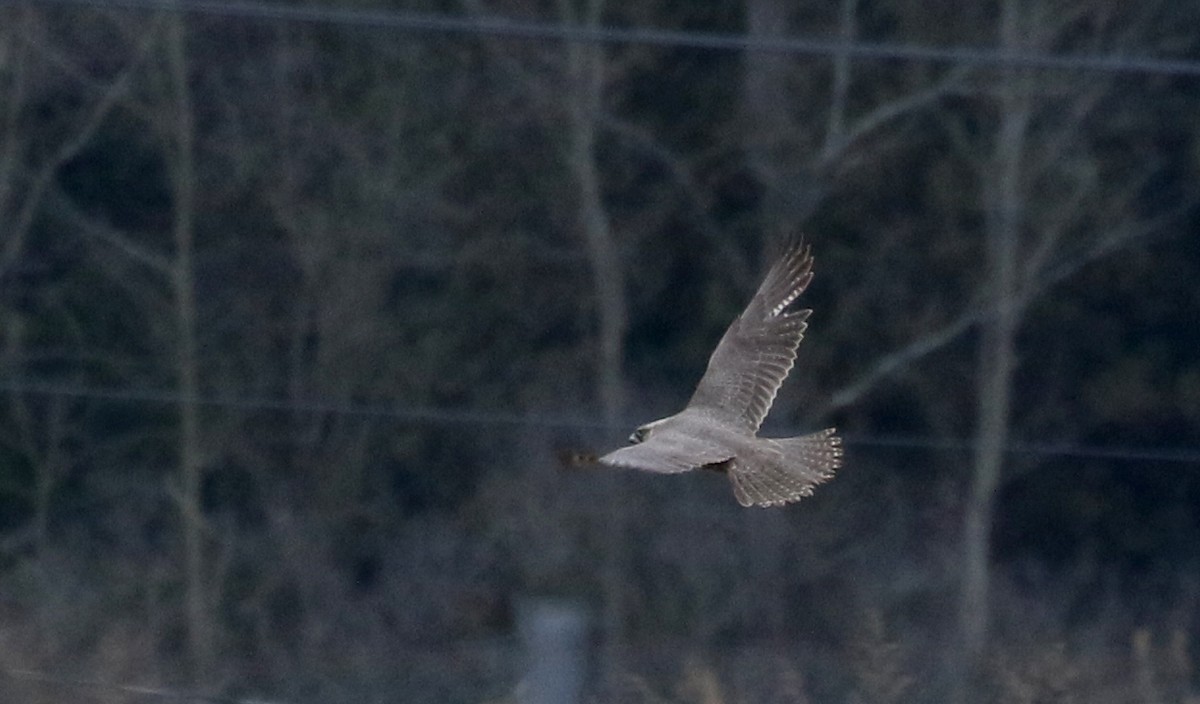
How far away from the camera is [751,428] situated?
4605 millimetres

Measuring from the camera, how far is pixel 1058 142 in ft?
40.5

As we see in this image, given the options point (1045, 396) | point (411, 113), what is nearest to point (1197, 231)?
point (1045, 396)

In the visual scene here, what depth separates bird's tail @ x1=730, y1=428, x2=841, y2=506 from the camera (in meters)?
3.95

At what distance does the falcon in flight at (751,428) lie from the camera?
3826 mm

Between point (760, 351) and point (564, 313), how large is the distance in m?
8.24

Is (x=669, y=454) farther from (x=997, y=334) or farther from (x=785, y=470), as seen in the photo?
(x=997, y=334)

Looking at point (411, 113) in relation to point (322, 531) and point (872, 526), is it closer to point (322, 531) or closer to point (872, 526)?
point (322, 531)

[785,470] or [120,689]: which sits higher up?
[785,470]

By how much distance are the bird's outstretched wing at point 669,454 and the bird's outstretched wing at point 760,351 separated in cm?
65

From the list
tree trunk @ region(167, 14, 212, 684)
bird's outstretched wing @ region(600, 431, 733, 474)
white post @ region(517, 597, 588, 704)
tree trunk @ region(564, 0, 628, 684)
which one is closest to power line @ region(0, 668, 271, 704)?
white post @ region(517, 597, 588, 704)

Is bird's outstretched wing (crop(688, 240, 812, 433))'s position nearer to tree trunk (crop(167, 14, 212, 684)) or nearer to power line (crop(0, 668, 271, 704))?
power line (crop(0, 668, 271, 704))

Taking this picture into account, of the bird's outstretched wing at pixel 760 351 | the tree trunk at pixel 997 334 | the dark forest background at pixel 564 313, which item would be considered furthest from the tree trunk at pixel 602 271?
the bird's outstretched wing at pixel 760 351

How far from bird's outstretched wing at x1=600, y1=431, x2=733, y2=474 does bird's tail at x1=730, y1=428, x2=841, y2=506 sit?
2.9 inches

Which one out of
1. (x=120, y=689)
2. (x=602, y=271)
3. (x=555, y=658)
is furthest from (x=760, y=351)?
(x=602, y=271)
